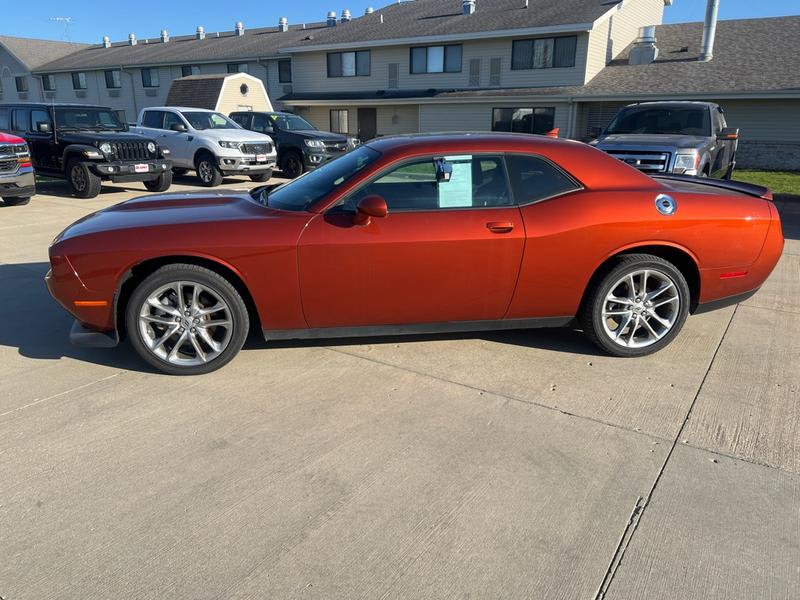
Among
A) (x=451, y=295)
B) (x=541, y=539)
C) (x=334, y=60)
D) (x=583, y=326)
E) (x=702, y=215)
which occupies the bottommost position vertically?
(x=541, y=539)

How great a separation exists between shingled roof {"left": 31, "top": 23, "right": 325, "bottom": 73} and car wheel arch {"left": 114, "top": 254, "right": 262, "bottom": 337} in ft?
105

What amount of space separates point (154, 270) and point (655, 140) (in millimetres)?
8305

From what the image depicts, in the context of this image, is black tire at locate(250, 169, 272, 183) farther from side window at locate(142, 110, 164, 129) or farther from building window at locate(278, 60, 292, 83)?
building window at locate(278, 60, 292, 83)

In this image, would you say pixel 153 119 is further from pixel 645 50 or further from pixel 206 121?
pixel 645 50

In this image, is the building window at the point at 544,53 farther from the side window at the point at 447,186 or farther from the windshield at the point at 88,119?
the side window at the point at 447,186

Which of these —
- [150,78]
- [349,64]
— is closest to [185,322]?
[349,64]

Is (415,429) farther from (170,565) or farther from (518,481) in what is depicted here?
(170,565)

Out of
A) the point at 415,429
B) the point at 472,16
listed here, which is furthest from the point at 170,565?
the point at 472,16

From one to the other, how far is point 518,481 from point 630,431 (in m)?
0.83

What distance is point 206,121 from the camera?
14836 millimetres

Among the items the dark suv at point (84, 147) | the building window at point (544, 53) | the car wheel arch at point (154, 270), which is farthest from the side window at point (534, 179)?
the building window at point (544, 53)

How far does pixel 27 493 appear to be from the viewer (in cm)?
267

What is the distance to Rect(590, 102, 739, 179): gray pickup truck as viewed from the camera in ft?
29.3

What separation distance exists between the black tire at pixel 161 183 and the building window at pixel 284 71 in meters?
22.2
